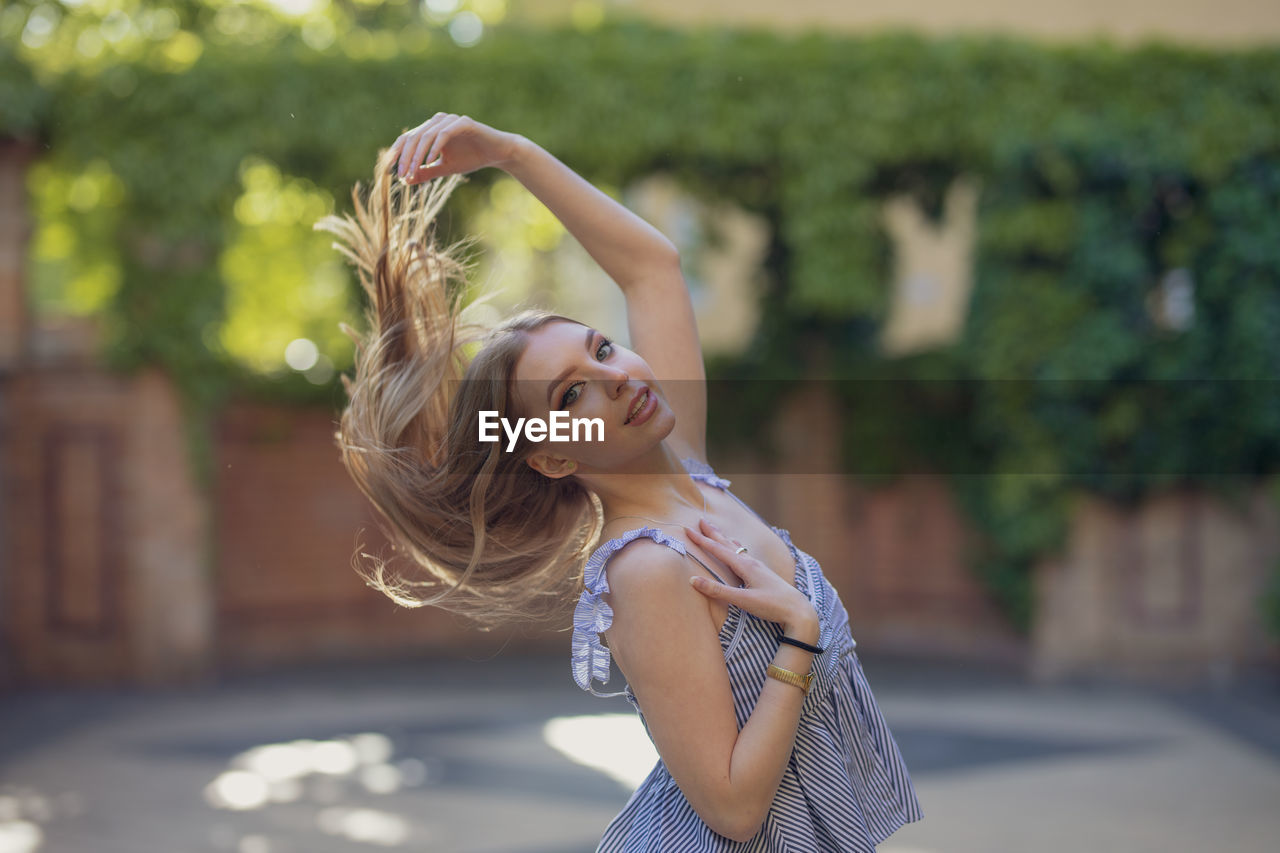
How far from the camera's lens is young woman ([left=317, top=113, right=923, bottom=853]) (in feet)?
5.14

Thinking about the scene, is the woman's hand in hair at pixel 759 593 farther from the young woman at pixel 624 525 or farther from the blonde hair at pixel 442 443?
the blonde hair at pixel 442 443

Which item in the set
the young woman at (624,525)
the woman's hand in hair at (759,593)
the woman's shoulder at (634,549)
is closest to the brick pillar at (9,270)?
the young woman at (624,525)

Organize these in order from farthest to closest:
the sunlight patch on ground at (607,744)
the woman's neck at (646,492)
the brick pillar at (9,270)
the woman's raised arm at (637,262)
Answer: the brick pillar at (9,270) < the sunlight patch on ground at (607,744) < the woman's raised arm at (637,262) < the woman's neck at (646,492)

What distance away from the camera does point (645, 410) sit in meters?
1.65

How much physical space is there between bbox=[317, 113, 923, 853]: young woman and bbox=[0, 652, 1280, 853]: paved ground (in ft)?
10.9

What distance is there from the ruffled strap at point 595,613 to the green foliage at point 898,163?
7203 millimetres

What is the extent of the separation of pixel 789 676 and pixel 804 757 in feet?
0.84

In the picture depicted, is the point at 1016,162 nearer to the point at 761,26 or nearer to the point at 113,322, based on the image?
the point at 761,26

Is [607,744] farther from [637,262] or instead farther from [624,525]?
[624,525]

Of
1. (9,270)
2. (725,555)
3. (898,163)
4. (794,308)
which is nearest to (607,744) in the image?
(794,308)

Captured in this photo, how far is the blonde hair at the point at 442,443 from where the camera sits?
1.76 meters

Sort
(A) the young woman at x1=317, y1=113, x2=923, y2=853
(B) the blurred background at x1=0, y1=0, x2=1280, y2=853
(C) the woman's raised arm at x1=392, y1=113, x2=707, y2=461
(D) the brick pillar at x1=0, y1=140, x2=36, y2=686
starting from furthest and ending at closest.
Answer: (D) the brick pillar at x1=0, y1=140, x2=36, y2=686, (B) the blurred background at x1=0, y1=0, x2=1280, y2=853, (C) the woman's raised arm at x1=392, y1=113, x2=707, y2=461, (A) the young woman at x1=317, y1=113, x2=923, y2=853

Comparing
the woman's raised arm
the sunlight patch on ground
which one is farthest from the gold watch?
the sunlight patch on ground

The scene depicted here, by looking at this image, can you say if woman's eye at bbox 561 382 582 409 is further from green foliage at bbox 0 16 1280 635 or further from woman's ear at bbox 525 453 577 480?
green foliage at bbox 0 16 1280 635
